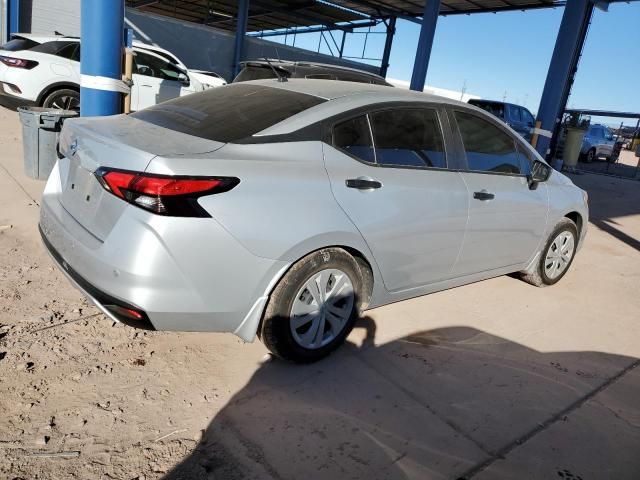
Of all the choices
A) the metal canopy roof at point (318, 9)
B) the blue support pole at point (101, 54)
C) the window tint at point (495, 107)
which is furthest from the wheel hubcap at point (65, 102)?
the metal canopy roof at point (318, 9)

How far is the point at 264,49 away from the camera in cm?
2055

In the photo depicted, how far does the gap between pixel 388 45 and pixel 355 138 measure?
74.1ft

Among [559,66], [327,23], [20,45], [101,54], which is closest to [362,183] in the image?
[101,54]

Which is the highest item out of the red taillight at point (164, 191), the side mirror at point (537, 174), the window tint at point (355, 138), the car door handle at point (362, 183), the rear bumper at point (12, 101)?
the window tint at point (355, 138)

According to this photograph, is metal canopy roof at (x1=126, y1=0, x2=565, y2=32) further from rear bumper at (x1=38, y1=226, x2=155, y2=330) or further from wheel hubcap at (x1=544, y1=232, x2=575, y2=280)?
rear bumper at (x1=38, y1=226, x2=155, y2=330)

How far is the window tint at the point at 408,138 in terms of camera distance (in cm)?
310

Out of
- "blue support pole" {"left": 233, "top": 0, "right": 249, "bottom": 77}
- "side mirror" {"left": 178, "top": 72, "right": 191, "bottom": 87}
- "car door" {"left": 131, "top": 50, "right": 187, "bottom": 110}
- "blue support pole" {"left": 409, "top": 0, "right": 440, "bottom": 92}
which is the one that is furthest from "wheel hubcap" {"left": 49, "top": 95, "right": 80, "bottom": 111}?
"blue support pole" {"left": 233, "top": 0, "right": 249, "bottom": 77}

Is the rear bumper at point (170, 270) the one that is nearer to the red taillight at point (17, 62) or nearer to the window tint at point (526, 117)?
the red taillight at point (17, 62)

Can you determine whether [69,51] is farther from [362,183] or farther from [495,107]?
[495,107]

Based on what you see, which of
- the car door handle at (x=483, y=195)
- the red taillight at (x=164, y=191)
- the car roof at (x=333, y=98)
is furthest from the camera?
the car door handle at (x=483, y=195)

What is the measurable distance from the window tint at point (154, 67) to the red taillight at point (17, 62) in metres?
1.99

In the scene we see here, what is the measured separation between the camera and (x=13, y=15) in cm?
1360

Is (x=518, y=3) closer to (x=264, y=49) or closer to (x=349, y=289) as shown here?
(x=264, y=49)

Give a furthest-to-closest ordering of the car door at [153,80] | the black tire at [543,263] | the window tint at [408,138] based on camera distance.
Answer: the car door at [153,80]
the black tire at [543,263]
the window tint at [408,138]
